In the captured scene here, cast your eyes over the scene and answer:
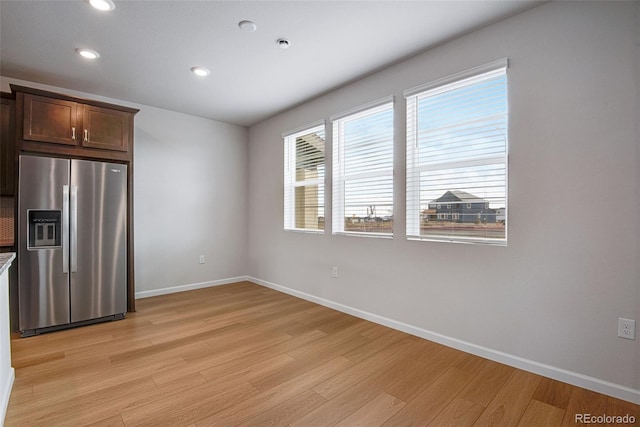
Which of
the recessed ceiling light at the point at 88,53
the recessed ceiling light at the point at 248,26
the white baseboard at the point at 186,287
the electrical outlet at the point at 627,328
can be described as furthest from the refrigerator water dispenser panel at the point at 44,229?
the electrical outlet at the point at 627,328

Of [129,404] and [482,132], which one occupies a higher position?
[482,132]

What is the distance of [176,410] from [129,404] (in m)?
0.32

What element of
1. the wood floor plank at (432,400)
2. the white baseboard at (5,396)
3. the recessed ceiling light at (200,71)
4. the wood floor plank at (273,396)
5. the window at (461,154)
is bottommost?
the wood floor plank at (273,396)

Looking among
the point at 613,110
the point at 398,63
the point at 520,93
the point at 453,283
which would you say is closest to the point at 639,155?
the point at 613,110

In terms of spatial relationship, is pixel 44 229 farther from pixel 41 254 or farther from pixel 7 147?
pixel 7 147

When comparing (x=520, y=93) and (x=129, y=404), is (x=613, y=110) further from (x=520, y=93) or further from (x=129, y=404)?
(x=129, y=404)

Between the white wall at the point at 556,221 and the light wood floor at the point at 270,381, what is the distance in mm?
244

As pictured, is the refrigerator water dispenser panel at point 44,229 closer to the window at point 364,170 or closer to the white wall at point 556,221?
the window at point 364,170

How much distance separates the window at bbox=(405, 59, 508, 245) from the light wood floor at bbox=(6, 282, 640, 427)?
1068 mm

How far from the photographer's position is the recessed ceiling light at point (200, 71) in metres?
3.17

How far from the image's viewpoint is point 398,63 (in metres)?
3.07

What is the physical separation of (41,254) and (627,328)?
4787 mm

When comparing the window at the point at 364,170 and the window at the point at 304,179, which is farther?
the window at the point at 304,179

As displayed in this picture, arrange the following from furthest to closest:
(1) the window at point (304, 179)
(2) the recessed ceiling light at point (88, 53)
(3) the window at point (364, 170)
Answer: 1. (1) the window at point (304, 179)
2. (3) the window at point (364, 170)
3. (2) the recessed ceiling light at point (88, 53)
